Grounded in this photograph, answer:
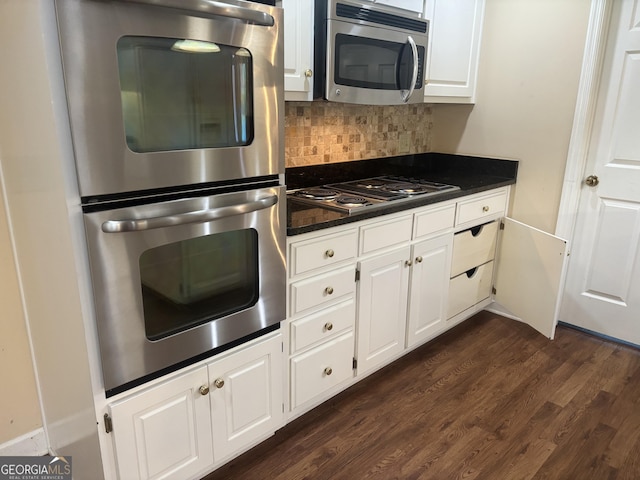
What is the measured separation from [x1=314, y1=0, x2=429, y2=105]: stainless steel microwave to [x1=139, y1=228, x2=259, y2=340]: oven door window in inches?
32.9

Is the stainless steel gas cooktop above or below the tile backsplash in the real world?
below

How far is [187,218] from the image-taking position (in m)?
1.39

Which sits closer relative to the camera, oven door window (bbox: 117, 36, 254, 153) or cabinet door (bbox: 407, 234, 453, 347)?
oven door window (bbox: 117, 36, 254, 153)

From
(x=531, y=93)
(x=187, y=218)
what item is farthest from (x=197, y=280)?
(x=531, y=93)

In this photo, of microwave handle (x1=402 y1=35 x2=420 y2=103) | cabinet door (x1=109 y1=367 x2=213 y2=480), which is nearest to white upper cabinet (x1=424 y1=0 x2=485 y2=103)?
microwave handle (x1=402 y1=35 x2=420 y2=103)

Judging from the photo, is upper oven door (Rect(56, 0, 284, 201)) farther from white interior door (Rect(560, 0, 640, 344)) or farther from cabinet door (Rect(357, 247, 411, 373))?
white interior door (Rect(560, 0, 640, 344))

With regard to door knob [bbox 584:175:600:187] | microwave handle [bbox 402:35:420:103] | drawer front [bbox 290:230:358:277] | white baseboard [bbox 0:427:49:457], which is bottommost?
white baseboard [bbox 0:427:49:457]

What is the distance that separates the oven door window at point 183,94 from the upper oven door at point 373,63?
63cm

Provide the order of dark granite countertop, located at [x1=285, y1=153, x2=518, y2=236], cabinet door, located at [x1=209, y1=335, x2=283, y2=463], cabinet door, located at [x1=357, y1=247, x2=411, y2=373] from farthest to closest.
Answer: cabinet door, located at [x1=357, y1=247, x2=411, y2=373] < dark granite countertop, located at [x1=285, y1=153, x2=518, y2=236] < cabinet door, located at [x1=209, y1=335, x2=283, y2=463]

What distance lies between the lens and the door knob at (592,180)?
2787 millimetres

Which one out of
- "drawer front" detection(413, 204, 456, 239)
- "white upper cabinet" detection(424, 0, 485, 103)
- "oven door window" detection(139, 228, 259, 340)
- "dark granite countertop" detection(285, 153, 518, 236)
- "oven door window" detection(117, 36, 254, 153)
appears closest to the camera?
"oven door window" detection(117, 36, 254, 153)

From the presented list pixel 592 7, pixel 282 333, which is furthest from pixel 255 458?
pixel 592 7

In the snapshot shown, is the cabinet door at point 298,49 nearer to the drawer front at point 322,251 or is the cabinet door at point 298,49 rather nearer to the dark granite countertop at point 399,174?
the dark granite countertop at point 399,174

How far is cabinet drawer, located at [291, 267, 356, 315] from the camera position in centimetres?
187
